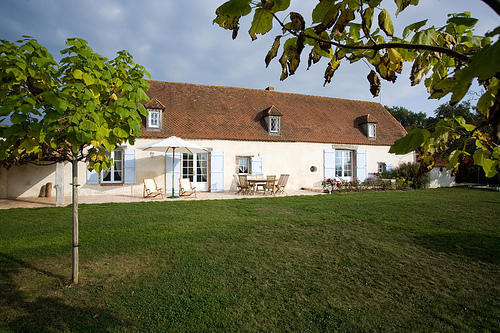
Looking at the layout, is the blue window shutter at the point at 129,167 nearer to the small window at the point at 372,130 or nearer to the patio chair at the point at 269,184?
the patio chair at the point at 269,184

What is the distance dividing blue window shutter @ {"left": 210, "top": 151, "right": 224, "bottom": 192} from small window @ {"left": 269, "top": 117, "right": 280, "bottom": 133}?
11.3ft

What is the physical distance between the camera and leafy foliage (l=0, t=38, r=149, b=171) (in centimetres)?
259

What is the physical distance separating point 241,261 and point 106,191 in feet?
35.8

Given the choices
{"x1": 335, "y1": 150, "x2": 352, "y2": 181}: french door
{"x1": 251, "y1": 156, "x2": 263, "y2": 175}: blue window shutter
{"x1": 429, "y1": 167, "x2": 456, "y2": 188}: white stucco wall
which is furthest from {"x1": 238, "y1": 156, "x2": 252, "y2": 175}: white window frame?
{"x1": 429, "y1": 167, "x2": 456, "y2": 188}: white stucco wall

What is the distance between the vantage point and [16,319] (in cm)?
270

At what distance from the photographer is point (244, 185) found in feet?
42.8

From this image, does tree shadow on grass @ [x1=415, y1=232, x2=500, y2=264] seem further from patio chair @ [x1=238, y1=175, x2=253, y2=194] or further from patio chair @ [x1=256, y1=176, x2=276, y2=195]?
patio chair @ [x1=238, y1=175, x2=253, y2=194]

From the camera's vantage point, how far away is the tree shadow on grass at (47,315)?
2.58 m

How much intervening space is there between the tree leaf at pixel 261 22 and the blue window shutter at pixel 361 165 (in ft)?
56.4

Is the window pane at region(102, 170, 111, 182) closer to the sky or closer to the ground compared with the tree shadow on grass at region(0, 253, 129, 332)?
closer to the sky

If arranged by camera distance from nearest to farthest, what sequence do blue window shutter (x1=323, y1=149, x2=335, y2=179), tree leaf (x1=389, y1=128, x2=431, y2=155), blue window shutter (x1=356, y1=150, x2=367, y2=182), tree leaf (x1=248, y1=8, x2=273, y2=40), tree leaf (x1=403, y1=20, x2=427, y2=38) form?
tree leaf (x1=389, y1=128, x2=431, y2=155) < tree leaf (x1=248, y1=8, x2=273, y2=40) < tree leaf (x1=403, y1=20, x2=427, y2=38) < blue window shutter (x1=323, y1=149, x2=335, y2=179) < blue window shutter (x1=356, y1=150, x2=367, y2=182)

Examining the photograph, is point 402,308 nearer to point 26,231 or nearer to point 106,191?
point 26,231

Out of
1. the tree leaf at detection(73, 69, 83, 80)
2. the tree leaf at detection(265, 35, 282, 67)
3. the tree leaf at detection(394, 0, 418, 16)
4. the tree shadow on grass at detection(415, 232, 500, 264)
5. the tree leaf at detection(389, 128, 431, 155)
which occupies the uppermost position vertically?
the tree leaf at detection(73, 69, 83, 80)

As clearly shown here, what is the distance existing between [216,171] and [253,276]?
10.7 metres
